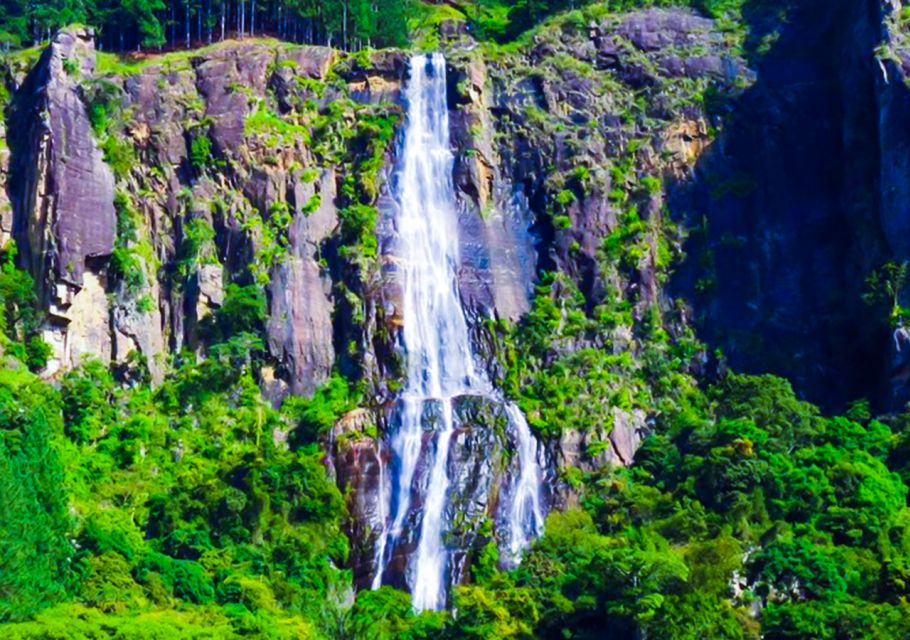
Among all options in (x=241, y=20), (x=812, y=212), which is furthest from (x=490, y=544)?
(x=241, y=20)

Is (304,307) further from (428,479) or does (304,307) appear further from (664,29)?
(664,29)

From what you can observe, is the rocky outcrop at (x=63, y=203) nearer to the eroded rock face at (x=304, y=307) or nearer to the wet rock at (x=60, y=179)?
the wet rock at (x=60, y=179)

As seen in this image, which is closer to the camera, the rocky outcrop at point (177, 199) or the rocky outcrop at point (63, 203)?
the rocky outcrop at point (63, 203)

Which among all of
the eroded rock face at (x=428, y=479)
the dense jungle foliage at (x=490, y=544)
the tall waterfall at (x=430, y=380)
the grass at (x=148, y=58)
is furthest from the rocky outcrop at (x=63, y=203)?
the tall waterfall at (x=430, y=380)

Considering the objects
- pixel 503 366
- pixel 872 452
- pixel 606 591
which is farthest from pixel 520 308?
pixel 606 591

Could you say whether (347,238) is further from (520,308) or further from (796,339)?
(796,339)

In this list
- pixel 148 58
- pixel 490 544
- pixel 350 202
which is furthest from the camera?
pixel 148 58
